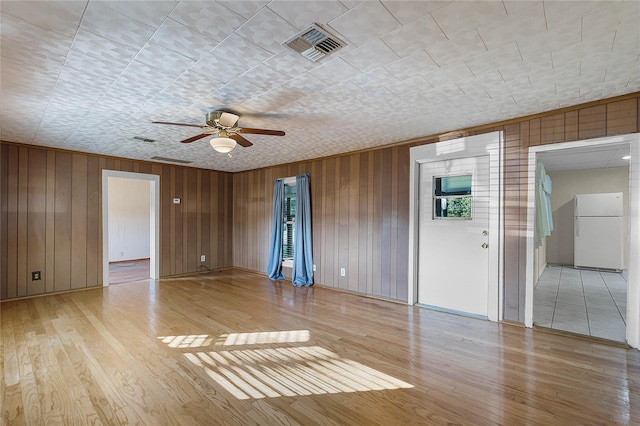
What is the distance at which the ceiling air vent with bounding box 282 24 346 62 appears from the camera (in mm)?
1812

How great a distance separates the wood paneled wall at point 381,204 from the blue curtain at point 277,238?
0.34 meters

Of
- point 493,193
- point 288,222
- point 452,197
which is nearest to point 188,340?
point 288,222

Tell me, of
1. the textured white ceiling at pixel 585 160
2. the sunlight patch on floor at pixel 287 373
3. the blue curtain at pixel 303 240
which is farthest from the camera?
the blue curtain at pixel 303 240

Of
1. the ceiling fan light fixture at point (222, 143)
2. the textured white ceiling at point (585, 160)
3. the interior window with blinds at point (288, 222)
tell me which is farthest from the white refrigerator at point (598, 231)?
the ceiling fan light fixture at point (222, 143)

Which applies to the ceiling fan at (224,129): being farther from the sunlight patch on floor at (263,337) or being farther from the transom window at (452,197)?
the transom window at (452,197)

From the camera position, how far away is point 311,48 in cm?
197

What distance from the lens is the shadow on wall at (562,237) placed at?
24.3 ft

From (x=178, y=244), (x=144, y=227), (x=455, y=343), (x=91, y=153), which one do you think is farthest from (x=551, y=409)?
(x=144, y=227)

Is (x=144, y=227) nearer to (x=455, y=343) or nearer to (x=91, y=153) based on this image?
(x=91, y=153)

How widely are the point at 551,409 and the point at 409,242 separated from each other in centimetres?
249

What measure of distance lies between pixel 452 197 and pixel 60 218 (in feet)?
20.3

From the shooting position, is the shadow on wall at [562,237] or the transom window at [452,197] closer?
the transom window at [452,197]

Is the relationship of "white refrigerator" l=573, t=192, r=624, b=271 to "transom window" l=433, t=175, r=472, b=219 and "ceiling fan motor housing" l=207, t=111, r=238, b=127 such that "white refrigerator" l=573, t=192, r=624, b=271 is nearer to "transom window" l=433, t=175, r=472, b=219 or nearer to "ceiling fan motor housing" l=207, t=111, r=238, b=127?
"transom window" l=433, t=175, r=472, b=219

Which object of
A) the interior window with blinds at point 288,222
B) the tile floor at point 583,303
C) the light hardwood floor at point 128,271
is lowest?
the light hardwood floor at point 128,271
